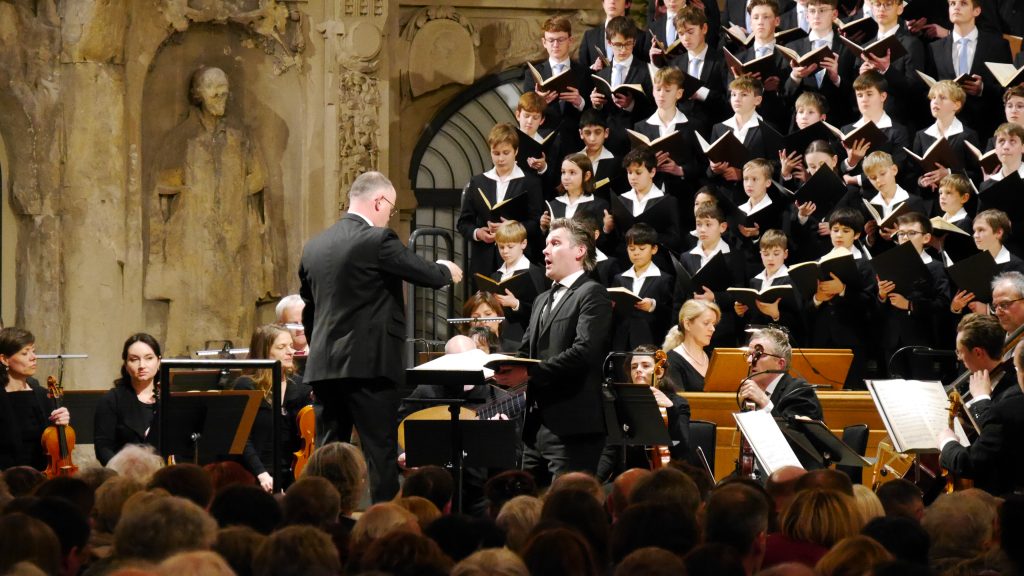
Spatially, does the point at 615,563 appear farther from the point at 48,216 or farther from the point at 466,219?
the point at 48,216

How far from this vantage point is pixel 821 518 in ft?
13.6

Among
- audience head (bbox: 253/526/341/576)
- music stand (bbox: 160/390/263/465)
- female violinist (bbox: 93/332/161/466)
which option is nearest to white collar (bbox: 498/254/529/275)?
female violinist (bbox: 93/332/161/466)

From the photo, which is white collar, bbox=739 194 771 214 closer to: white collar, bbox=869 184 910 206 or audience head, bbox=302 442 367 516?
white collar, bbox=869 184 910 206

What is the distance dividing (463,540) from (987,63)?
6008 mm

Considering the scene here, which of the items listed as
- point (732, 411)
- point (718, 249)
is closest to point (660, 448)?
point (732, 411)

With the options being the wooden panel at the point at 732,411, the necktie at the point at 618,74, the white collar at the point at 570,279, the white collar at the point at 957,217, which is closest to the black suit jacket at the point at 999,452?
the white collar at the point at 570,279

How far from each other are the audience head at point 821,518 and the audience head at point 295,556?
4.10 feet

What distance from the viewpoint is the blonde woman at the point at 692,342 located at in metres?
7.62

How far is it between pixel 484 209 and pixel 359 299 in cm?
363

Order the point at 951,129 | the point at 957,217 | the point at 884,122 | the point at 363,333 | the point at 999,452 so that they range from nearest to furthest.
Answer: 1. the point at 999,452
2. the point at 363,333
3. the point at 957,217
4. the point at 951,129
5. the point at 884,122

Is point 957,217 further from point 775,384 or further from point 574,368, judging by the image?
point 574,368

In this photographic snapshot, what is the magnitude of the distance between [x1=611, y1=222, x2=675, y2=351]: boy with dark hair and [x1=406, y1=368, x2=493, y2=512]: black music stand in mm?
2582

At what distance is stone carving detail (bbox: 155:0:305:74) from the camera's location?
1077 centimetres

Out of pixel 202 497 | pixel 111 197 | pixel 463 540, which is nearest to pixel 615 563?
pixel 463 540
